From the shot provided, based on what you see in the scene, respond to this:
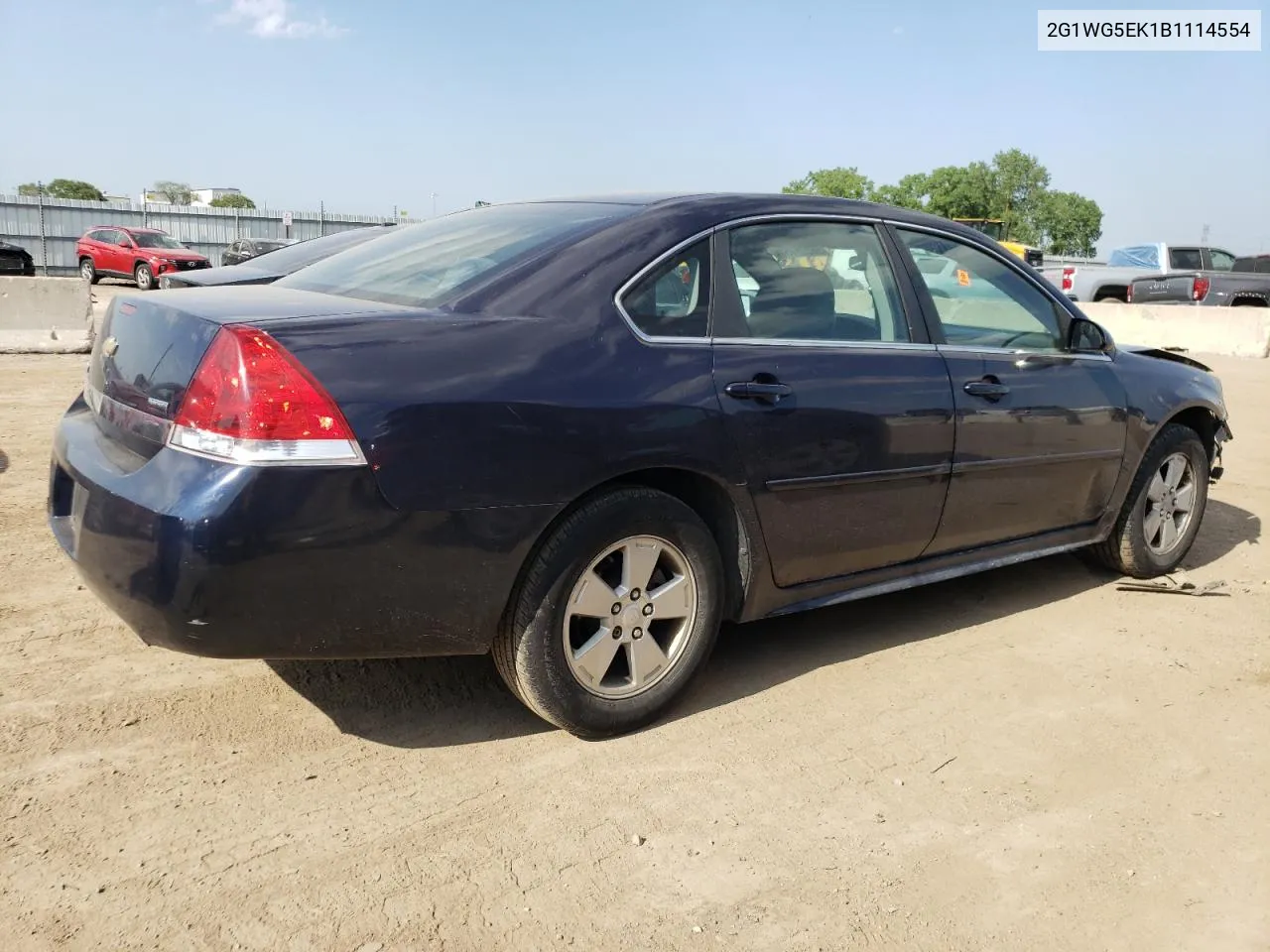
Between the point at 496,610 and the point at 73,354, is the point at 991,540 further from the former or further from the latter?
the point at 73,354

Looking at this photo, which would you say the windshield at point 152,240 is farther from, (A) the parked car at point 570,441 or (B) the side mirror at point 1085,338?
(B) the side mirror at point 1085,338

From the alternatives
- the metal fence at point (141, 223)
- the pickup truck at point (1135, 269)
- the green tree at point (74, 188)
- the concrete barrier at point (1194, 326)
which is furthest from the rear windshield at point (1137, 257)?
the green tree at point (74, 188)

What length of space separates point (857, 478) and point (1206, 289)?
60.9ft

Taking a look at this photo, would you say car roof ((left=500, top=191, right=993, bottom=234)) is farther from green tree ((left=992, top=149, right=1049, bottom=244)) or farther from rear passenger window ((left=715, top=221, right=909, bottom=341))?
green tree ((left=992, top=149, right=1049, bottom=244))

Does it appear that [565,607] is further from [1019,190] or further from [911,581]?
[1019,190]

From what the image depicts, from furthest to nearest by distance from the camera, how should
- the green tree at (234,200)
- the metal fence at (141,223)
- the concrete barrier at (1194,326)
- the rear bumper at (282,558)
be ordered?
the green tree at (234,200)
the metal fence at (141,223)
the concrete barrier at (1194,326)
the rear bumper at (282,558)

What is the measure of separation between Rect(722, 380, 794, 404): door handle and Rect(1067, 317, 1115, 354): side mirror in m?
1.73

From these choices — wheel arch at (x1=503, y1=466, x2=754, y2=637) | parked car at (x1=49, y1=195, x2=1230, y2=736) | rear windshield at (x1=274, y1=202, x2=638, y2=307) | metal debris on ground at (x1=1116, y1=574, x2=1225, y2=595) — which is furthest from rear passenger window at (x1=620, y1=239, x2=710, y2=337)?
metal debris on ground at (x1=1116, y1=574, x2=1225, y2=595)

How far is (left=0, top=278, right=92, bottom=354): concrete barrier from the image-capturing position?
36.7ft

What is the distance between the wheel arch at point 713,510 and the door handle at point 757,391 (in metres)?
0.27

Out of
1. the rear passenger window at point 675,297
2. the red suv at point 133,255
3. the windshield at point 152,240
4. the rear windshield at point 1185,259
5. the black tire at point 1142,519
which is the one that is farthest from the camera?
the windshield at point 152,240

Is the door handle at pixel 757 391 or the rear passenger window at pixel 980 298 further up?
the rear passenger window at pixel 980 298

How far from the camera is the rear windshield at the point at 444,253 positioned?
10.4 feet

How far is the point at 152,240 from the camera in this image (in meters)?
26.4
